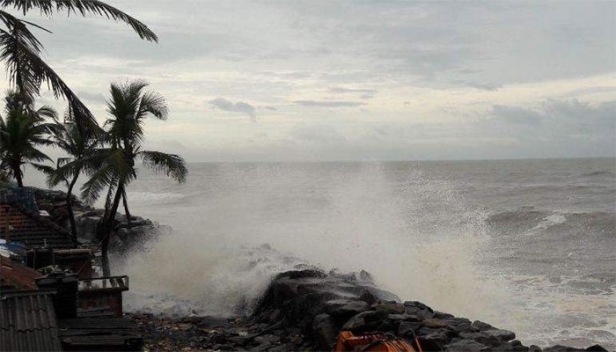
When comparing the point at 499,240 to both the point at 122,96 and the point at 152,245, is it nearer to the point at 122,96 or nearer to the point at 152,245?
the point at 152,245

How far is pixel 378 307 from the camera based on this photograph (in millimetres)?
11297

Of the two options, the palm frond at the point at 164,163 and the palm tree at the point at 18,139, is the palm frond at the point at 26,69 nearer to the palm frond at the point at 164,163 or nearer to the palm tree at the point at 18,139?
the palm frond at the point at 164,163

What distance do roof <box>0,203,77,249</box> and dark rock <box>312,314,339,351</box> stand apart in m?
7.86

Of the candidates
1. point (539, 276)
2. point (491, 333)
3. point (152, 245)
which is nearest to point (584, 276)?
point (539, 276)

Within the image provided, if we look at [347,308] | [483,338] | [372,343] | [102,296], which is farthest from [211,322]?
[483,338]

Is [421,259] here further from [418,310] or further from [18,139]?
[18,139]

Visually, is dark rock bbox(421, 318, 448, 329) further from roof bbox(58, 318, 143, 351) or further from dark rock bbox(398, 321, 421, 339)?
roof bbox(58, 318, 143, 351)

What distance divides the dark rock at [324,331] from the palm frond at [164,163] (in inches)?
340

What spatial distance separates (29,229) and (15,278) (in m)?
10.2

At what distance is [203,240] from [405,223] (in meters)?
14.1

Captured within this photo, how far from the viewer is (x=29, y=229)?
56.3 feet

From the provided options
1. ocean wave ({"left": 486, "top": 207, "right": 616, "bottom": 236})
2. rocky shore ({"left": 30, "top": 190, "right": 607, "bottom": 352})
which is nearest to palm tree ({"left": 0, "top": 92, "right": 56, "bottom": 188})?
rocky shore ({"left": 30, "top": 190, "right": 607, "bottom": 352})

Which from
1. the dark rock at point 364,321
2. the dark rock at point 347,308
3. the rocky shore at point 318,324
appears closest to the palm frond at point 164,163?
the rocky shore at point 318,324

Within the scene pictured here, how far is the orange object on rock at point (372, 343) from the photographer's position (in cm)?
849
